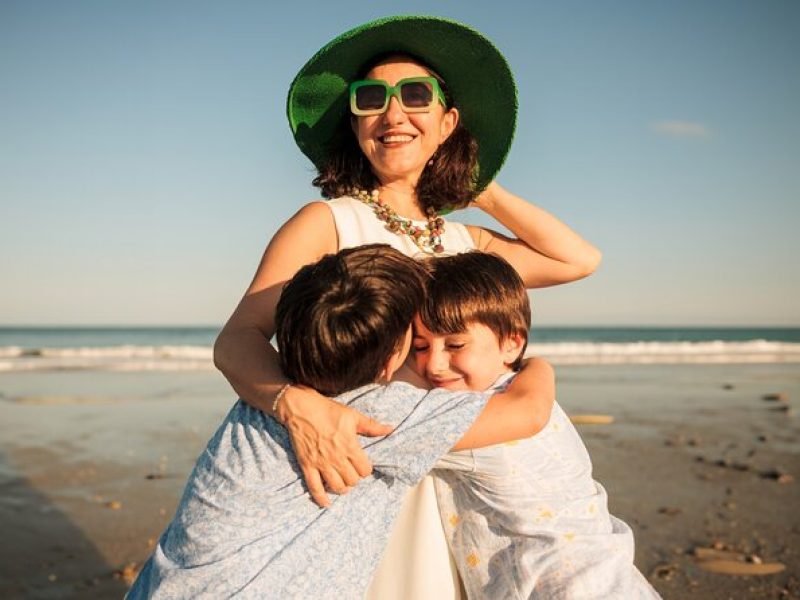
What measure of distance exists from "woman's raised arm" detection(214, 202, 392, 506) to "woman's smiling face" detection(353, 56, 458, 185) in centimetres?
39

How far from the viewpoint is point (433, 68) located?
318 cm

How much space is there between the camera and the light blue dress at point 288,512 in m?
1.95

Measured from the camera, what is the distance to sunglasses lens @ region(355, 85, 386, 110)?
2969mm

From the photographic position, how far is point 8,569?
4730mm

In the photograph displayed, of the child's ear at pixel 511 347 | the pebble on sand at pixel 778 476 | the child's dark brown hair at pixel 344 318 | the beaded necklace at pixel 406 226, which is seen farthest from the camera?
the pebble on sand at pixel 778 476

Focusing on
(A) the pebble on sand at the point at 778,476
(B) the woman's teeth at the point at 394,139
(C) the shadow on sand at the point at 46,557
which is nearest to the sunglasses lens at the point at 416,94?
(B) the woman's teeth at the point at 394,139

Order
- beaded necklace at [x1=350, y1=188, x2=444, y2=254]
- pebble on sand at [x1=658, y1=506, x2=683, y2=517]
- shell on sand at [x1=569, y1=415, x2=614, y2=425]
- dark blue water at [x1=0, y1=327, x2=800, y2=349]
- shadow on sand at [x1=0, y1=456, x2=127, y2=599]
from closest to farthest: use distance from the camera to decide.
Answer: beaded necklace at [x1=350, y1=188, x2=444, y2=254]
shadow on sand at [x1=0, y1=456, x2=127, y2=599]
pebble on sand at [x1=658, y1=506, x2=683, y2=517]
shell on sand at [x1=569, y1=415, x2=614, y2=425]
dark blue water at [x1=0, y1=327, x2=800, y2=349]

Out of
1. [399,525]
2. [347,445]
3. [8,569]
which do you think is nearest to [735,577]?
[399,525]

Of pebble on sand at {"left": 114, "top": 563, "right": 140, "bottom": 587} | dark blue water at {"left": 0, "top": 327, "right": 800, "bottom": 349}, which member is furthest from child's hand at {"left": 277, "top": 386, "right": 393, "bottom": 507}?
dark blue water at {"left": 0, "top": 327, "right": 800, "bottom": 349}

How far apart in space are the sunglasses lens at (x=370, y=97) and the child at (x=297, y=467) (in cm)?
105

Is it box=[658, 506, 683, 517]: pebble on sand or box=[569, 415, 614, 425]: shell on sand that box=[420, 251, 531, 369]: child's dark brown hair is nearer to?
box=[658, 506, 683, 517]: pebble on sand

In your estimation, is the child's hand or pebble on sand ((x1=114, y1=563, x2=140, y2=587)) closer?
the child's hand

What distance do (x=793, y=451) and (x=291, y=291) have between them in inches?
290

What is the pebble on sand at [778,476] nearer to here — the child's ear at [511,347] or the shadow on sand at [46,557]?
the child's ear at [511,347]
